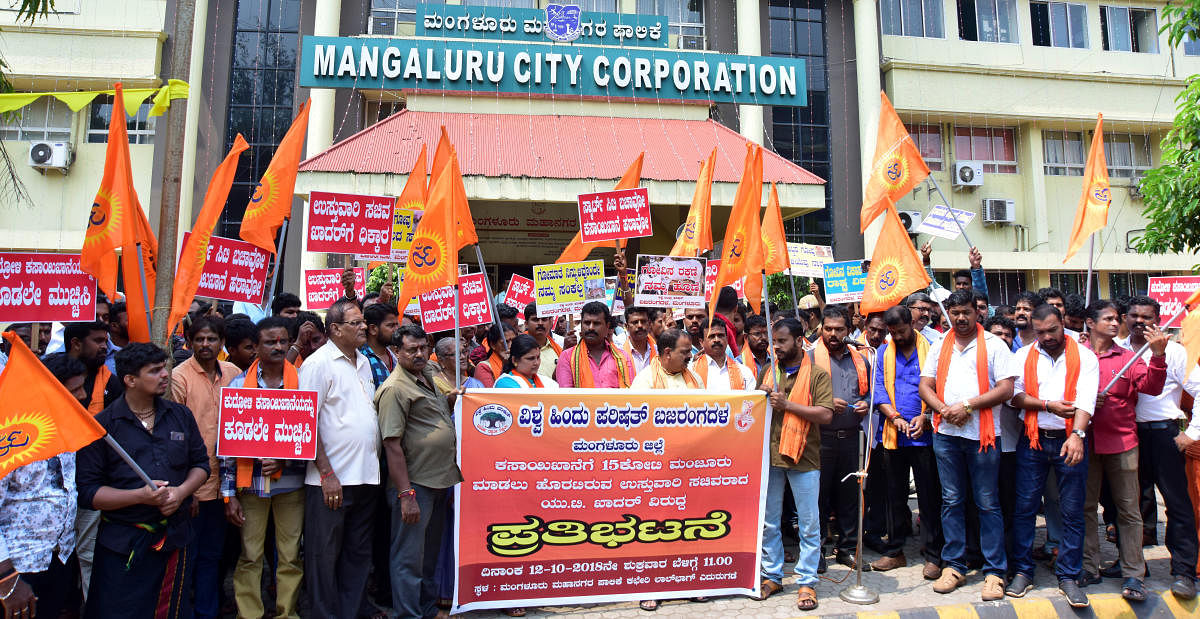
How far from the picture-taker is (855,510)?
5973 mm

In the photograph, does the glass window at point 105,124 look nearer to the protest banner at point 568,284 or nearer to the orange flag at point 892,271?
the protest banner at point 568,284

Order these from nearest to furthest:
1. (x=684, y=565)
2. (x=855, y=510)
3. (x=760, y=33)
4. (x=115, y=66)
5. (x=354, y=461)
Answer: (x=354, y=461) → (x=684, y=565) → (x=855, y=510) → (x=115, y=66) → (x=760, y=33)

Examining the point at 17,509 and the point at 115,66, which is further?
the point at 115,66

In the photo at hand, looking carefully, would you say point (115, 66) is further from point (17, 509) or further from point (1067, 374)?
point (1067, 374)

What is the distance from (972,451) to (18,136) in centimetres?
2120

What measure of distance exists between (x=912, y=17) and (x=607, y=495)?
20305mm

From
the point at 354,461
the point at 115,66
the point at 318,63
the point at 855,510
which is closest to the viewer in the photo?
the point at 354,461

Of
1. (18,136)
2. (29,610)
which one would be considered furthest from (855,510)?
(18,136)

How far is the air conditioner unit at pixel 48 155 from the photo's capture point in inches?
671

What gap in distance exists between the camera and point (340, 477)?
4516mm

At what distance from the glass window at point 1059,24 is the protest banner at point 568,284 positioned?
771 inches

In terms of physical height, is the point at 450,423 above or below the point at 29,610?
above

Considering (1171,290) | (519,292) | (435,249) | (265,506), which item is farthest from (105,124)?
(1171,290)

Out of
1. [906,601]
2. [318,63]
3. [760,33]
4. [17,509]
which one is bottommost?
[906,601]
